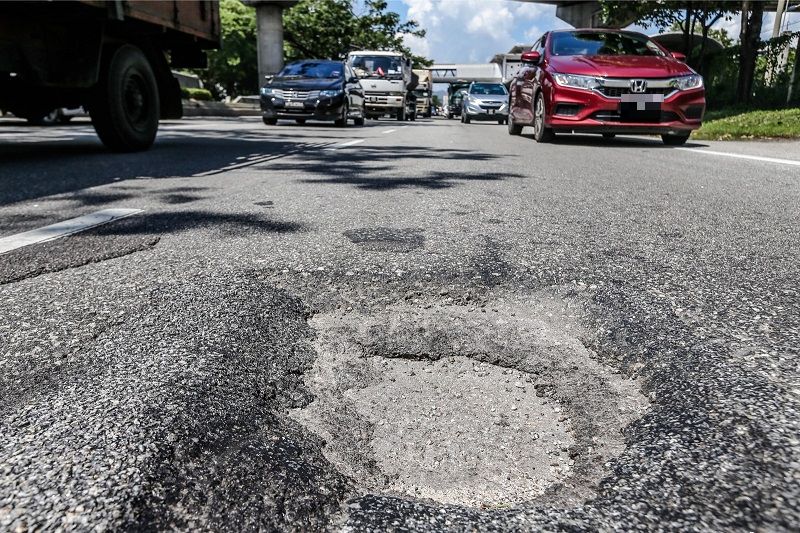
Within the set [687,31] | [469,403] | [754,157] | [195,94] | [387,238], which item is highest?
[687,31]

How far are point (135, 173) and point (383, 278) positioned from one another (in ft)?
10.7

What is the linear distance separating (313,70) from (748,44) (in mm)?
10659

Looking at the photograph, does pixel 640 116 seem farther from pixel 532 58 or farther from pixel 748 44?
pixel 748 44

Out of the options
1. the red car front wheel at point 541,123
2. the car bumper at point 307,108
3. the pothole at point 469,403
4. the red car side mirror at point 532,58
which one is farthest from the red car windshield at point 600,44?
the pothole at point 469,403

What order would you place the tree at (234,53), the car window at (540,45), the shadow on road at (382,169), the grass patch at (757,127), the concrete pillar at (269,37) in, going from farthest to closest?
1. the tree at (234,53)
2. the concrete pillar at (269,37)
3. the grass patch at (757,127)
4. the car window at (540,45)
5. the shadow on road at (382,169)

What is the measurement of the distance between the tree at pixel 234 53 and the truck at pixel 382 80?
16510mm

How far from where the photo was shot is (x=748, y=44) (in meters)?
14.9

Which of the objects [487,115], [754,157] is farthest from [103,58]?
[487,115]

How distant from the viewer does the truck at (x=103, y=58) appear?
4.93m

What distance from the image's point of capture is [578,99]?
294 inches

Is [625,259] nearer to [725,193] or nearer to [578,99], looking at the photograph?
[725,193]

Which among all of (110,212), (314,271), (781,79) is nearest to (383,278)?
(314,271)

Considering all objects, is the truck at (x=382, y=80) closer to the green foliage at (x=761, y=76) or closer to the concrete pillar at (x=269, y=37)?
the green foliage at (x=761, y=76)

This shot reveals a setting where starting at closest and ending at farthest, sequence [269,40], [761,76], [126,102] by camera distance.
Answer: [126,102] < [761,76] < [269,40]
